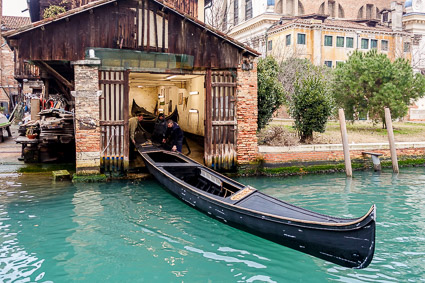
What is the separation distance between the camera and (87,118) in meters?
10.7

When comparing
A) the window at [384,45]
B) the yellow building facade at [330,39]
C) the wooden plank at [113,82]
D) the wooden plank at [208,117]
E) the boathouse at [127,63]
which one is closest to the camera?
the boathouse at [127,63]

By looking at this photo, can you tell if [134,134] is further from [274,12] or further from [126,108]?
[274,12]

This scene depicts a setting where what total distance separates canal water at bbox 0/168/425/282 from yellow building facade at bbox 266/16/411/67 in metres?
26.2

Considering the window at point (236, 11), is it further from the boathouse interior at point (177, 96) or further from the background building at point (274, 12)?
the boathouse interior at point (177, 96)

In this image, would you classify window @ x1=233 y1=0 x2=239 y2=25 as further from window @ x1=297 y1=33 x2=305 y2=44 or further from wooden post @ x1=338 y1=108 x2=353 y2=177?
wooden post @ x1=338 y1=108 x2=353 y2=177

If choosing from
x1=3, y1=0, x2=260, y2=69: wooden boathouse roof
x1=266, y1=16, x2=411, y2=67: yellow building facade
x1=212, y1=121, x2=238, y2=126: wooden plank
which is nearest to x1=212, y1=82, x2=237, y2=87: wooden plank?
x1=3, y1=0, x2=260, y2=69: wooden boathouse roof

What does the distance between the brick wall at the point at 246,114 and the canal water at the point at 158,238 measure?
5.51ft

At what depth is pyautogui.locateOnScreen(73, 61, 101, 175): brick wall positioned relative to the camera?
10.5 m

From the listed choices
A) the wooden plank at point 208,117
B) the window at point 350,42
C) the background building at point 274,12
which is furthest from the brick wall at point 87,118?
the window at point 350,42

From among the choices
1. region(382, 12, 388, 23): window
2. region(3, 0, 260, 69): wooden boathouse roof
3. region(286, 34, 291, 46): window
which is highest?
region(382, 12, 388, 23): window

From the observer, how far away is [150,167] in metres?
10.7

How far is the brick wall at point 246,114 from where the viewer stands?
Answer: 12055mm

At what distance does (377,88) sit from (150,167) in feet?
39.1

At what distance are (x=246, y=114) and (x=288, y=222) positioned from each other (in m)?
6.67
